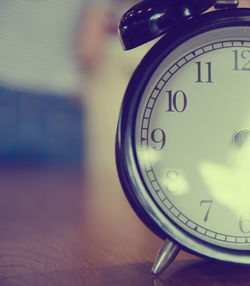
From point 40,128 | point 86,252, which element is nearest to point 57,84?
Answer: point 40,128

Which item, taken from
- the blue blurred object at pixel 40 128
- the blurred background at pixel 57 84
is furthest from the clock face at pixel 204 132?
the blue blurred object at pixel 40 128

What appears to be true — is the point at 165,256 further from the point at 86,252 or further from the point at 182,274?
the point at 86,252

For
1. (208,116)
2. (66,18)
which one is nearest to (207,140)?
(208,116)

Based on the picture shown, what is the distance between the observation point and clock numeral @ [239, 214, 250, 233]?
62 cm

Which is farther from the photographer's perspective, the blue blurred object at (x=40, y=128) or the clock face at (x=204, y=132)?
the blue blurred object at (x=40, y=128)

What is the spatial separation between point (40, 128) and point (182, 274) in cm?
285

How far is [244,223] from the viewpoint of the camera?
24.6 inches

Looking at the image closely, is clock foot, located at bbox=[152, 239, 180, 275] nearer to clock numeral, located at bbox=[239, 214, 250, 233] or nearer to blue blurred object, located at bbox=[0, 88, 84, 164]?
clock numeral, located at bbox=[239, 214, 250, 233]

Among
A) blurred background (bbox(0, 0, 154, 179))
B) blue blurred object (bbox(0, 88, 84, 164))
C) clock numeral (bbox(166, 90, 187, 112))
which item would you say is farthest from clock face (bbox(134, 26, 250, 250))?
blue blurred object (bbox(0, 88, 84, 164))

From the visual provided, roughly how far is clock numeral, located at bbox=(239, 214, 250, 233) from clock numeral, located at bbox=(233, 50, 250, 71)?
8.7 inches

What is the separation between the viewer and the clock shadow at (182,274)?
0.55 meters

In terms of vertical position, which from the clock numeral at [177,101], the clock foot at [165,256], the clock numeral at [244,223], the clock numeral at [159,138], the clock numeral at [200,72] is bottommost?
the clock foot at [165,256]

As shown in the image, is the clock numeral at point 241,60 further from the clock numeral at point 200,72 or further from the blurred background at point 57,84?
the blurred background at point 57,84

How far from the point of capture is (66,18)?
3.38m
